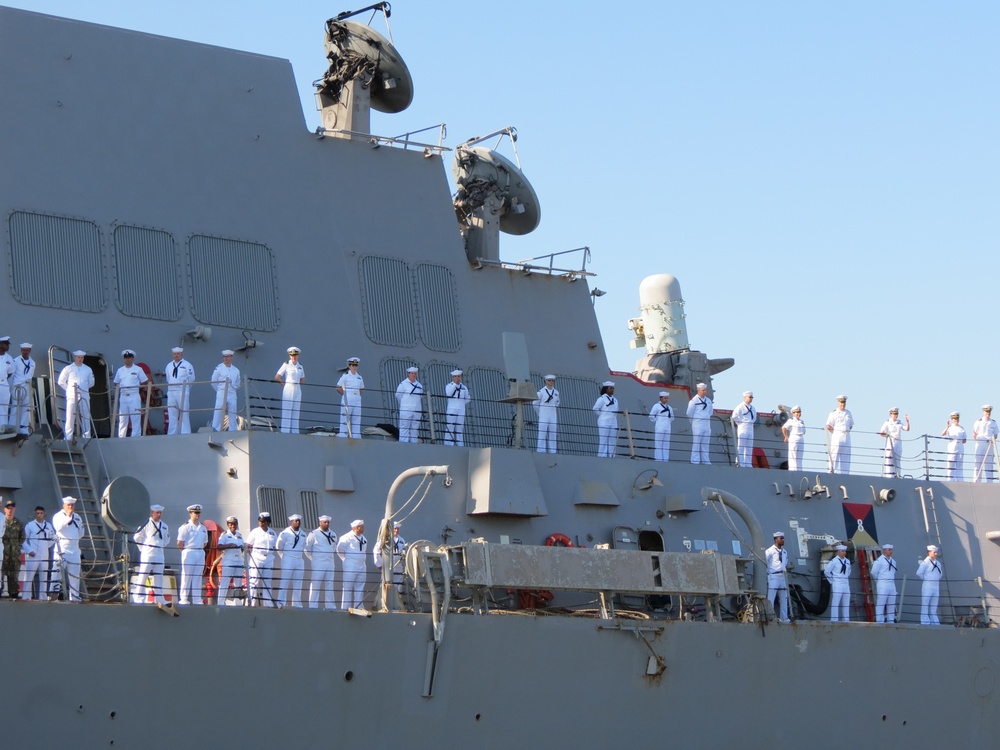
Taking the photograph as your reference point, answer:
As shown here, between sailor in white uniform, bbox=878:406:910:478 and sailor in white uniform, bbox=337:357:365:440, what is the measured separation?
621 cm

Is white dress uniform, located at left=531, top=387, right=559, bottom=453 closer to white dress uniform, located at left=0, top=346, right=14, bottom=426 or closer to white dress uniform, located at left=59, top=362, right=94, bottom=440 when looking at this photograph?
white dress uniform, located at left=59, top=362, right=94, bottom=440

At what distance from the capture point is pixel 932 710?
51.9 feet

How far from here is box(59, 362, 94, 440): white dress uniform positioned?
1380cm

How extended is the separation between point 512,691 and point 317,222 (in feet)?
18.6

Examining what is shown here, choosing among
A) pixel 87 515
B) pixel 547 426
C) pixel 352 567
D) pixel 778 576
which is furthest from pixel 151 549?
pixel 778 576

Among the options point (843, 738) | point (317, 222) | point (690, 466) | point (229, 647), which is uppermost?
point (317, 222)

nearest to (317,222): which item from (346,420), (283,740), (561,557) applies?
(346,420)

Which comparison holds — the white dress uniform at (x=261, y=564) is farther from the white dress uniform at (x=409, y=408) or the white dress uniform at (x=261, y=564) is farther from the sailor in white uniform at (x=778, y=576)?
the sailor in white uniform at (x=778, y=576)

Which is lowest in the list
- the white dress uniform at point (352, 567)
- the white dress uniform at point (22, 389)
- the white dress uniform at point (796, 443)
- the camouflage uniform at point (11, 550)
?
the white dress uniform at point (352, 567)

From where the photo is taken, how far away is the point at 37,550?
12391 mm

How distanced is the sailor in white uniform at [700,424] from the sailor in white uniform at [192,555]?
6558 mm

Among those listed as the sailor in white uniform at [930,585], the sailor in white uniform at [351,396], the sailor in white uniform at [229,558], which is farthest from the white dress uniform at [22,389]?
the sailor in white uniform at [930,585]

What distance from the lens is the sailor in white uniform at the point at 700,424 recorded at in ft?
58.3

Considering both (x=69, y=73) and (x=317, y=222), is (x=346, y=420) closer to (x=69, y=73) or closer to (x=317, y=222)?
(x=317, y=222)
